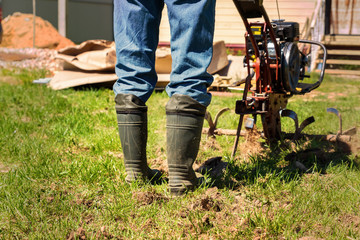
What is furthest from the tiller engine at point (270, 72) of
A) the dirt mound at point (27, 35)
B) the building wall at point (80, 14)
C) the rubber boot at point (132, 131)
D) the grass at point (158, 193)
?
the building wall at point (80, 14)

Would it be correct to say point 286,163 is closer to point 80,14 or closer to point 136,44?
point 136,44

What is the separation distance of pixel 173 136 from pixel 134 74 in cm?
39

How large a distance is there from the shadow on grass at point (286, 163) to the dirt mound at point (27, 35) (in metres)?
10.3

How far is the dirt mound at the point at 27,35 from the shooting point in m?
12.6

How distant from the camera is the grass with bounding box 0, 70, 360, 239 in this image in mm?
1864

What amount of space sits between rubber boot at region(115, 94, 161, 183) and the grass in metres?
0.10

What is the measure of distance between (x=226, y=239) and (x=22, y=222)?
89 centimetres

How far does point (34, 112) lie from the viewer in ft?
14.6

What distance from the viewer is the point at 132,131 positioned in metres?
2.27

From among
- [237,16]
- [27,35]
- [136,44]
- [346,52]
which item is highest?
[136,44]

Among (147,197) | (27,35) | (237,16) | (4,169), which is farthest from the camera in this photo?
(27,35)

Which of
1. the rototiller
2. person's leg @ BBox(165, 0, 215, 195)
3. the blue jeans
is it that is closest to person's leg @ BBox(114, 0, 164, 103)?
the blue jeans

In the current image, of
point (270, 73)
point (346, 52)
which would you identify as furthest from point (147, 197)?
point (346, 52)

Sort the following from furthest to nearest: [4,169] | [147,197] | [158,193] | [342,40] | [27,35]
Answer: [27,35] < [342,40] < [4,169] < [158,193] < [147,197]
